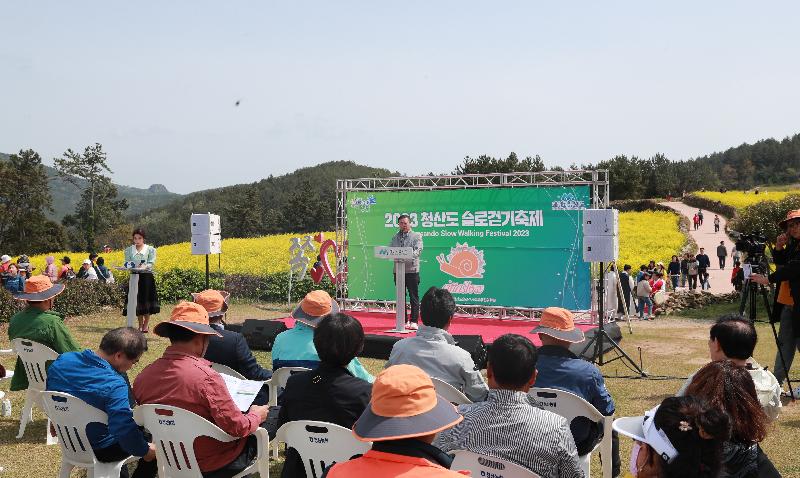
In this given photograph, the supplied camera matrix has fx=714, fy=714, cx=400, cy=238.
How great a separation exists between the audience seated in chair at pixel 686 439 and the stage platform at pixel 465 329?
580 centimetres

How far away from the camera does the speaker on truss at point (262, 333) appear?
10.0 metres

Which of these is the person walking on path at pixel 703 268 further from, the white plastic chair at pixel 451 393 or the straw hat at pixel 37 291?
the straw hat at pixel 37 291

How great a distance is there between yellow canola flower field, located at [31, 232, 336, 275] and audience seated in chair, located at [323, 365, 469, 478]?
1877cm

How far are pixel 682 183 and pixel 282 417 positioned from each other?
2597 inches

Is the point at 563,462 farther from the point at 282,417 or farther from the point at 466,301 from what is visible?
the point at 466,301

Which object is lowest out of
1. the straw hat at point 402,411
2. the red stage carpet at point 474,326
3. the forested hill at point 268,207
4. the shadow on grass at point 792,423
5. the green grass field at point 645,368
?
the green grass field at point 645,368

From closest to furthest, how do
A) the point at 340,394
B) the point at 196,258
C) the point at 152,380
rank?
1. the point at 340,394
2. the point at 152,380
3. the point at 196,258

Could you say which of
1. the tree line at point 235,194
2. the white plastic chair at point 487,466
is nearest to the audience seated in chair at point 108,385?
the white plastic chair at point 487,466

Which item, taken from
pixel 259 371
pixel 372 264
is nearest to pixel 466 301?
pixel 372 264

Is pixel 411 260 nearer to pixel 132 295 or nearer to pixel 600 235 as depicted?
pixel 600 235

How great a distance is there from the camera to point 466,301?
1232 centimetres

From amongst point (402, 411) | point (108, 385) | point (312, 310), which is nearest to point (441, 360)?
point (312, 310)

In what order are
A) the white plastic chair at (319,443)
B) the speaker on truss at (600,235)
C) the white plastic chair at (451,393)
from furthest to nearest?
1. the speaker on truss at (600,235)
2. the white plastic chair at (451,393)
3. the white plastic chair at (319,443)

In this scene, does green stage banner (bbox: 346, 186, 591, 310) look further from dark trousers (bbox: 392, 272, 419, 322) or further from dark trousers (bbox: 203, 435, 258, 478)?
dark trousers (bbox: 203, 435, 258, 478)
